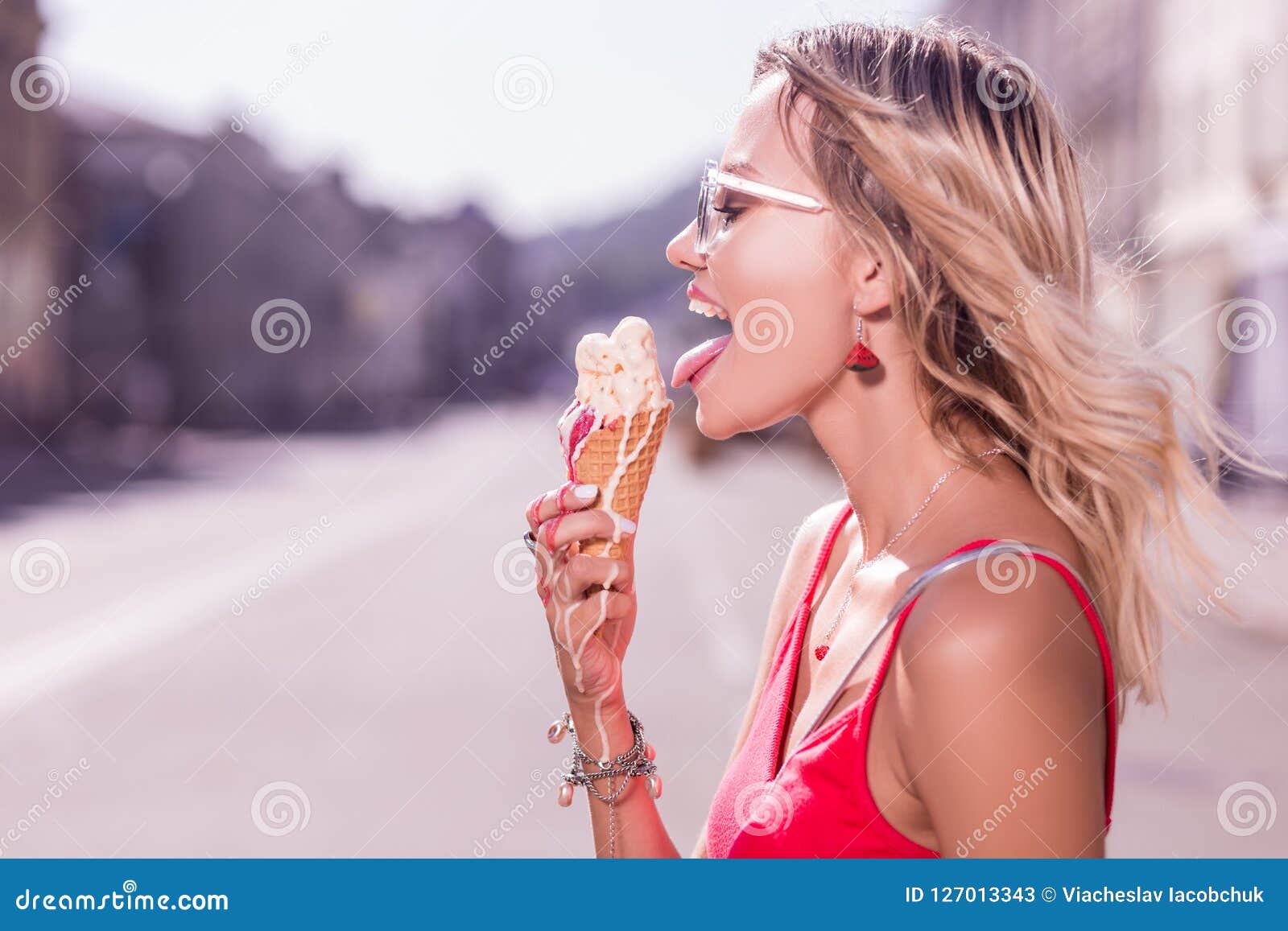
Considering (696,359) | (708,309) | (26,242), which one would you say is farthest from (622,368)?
(26,242)

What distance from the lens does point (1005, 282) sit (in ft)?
8.04

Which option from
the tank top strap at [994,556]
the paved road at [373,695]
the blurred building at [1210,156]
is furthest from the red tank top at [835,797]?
the blurred building at [1210,156]

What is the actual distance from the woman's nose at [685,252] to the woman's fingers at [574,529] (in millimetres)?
556

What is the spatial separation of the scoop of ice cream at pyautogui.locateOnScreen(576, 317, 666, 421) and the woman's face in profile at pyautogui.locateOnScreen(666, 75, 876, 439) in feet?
1.43

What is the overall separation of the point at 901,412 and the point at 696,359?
17.9 inches

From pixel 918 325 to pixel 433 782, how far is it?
6297 mm

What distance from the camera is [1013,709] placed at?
6.45 ft

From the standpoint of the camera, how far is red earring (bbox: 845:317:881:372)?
2.58m

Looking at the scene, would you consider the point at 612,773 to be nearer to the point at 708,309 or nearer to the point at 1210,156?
the point at 708,309

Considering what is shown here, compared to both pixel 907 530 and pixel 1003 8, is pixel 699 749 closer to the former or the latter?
pixel 907 530

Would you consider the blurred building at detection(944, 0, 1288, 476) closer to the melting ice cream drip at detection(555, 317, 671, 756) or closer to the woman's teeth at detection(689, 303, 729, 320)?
the melting ice cream drip at detection(555, 317, 671, 756)

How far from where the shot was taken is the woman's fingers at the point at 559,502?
8.86 feet

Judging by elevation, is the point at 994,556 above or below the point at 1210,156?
below

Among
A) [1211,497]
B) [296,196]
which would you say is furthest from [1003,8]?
[1211,497]
